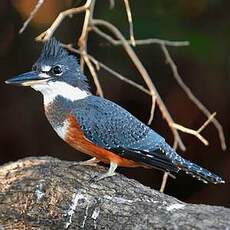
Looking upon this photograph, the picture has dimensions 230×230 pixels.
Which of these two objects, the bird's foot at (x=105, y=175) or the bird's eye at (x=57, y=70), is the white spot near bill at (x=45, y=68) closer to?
the bird's eye at (x=57, y=70)

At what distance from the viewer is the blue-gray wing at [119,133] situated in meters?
4.69

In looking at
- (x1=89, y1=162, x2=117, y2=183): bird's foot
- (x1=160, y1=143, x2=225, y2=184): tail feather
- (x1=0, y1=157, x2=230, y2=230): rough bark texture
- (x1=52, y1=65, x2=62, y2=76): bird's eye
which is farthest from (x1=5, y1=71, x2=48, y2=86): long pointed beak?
(x1=160, y1=143, x2=225, y2=184): tail feather

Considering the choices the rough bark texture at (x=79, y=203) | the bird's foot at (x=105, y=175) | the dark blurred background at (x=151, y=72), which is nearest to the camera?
the rough bark texture at (x=79, y=203)

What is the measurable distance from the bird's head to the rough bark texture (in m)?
0.44

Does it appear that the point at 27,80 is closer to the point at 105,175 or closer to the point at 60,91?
the point at 60,91

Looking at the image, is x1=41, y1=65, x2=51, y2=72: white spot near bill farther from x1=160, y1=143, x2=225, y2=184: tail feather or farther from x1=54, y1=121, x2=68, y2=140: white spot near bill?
x1=160, y1=143, x2=225, y2=184: tail feather

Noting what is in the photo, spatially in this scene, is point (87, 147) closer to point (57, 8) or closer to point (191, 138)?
point (57, 8)

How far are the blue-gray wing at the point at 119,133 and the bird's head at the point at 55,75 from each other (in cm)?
11

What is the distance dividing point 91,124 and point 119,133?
205 mm

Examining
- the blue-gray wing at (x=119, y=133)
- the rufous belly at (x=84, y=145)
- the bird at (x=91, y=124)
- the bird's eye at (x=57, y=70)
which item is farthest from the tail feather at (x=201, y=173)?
the bird's eye at (x=57, y=70)

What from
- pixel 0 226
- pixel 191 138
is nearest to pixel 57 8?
pixel 191 138

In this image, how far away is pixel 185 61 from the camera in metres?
7.54

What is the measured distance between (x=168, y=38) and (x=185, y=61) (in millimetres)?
817

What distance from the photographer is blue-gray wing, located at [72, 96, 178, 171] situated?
4.69 m
